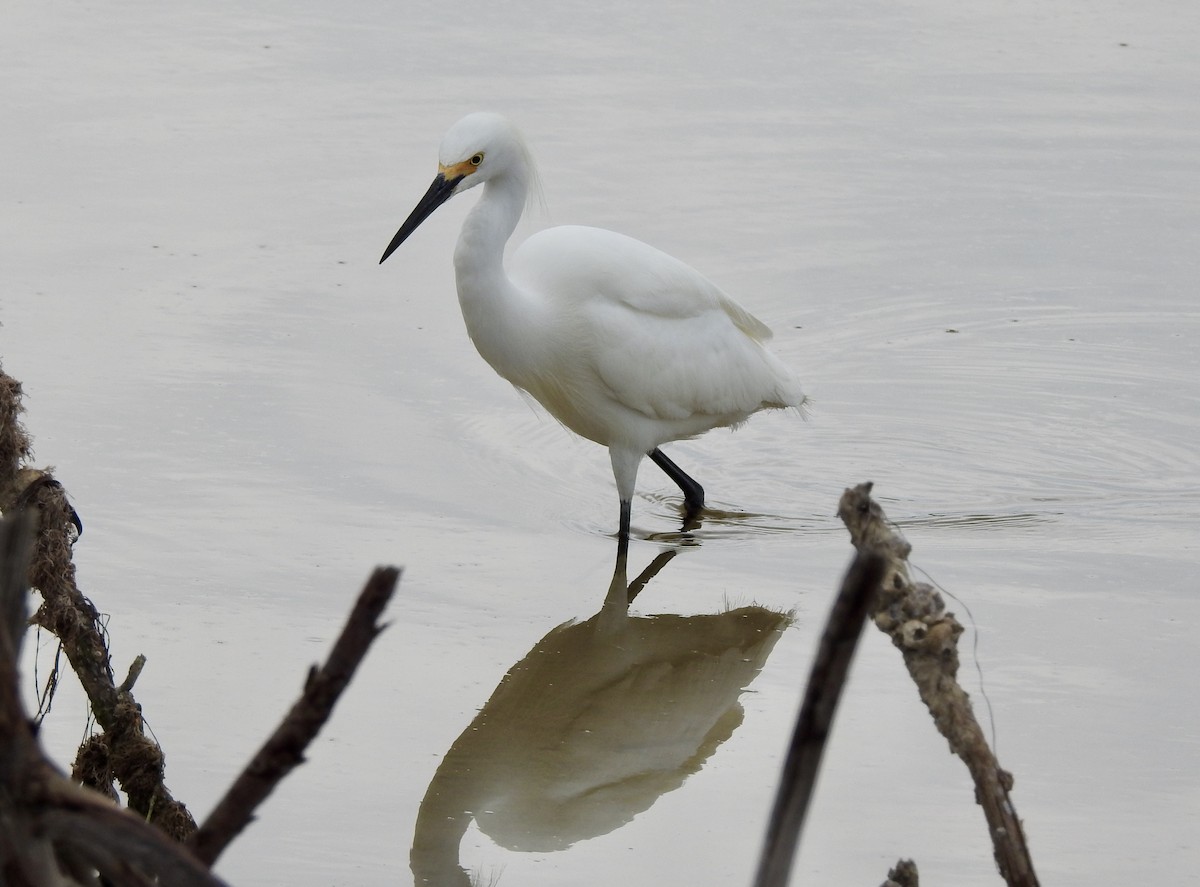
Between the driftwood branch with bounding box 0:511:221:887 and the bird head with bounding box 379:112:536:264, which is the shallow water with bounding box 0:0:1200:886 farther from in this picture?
the driftwood branch with bounding box 0:511:221:887

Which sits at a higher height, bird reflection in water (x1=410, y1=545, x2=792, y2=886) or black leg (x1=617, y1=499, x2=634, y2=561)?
black leg (x1=617, y1=499, x2=634, y2=561)

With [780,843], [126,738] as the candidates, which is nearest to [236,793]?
[780,843]

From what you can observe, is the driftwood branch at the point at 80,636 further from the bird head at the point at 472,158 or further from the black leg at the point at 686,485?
the black leg at the point at 686,485

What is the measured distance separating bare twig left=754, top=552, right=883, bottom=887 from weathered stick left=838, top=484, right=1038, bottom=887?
80 cm

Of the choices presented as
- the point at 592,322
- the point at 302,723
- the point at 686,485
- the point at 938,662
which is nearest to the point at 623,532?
the point at 686,485

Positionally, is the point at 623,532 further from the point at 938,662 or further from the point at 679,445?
the point at 938,662

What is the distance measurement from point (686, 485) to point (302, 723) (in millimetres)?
4477

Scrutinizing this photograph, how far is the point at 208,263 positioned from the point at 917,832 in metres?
4.84

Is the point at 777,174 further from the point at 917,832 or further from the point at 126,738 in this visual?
the point at 126,738

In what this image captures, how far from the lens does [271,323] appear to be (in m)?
7.24

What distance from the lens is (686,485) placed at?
6164mm

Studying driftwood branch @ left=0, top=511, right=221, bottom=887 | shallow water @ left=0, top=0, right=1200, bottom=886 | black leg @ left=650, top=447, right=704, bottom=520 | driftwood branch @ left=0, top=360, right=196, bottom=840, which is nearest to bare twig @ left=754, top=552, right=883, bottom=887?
driftwood branch @ left=0, top=511, right=221, bottom=887

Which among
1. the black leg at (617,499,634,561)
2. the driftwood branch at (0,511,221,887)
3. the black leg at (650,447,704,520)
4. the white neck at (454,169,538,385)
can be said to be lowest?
the black leg at (617,499,634,561)

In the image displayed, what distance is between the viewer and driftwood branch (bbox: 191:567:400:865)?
5.38 feet
